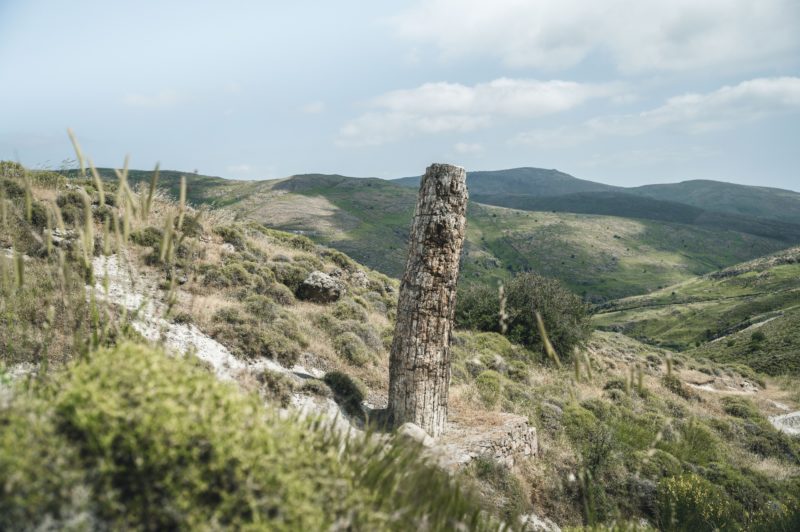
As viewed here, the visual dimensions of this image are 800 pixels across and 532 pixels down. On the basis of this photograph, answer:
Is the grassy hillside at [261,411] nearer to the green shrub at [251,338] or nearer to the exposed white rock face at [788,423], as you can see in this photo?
the green shrub at [251,338]

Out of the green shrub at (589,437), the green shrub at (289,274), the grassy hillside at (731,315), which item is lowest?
the grassy hillside at (731,315)

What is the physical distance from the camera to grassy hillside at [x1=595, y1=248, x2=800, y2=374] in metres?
56.6

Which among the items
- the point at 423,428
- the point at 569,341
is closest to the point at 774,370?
the point at 569,341

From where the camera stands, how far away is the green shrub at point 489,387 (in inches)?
566

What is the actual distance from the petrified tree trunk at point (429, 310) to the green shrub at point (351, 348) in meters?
4.52

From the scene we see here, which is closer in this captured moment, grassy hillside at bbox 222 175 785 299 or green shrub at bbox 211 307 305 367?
green shrub at bbox 211 307 305 367

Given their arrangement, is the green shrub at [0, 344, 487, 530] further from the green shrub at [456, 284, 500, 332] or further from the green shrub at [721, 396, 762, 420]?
the green shrub at [721, 396, 762, 420]

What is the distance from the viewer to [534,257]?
180m

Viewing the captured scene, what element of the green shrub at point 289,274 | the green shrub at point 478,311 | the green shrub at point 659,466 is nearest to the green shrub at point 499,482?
the green shrub at point 659,466

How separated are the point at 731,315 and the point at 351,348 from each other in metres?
109

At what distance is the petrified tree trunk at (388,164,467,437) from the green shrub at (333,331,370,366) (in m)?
4.52

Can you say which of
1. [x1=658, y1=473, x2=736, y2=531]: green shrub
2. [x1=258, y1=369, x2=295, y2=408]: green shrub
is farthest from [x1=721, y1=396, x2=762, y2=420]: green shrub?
[x1=258, y1=369, x2=295, y2=408]: green shrub

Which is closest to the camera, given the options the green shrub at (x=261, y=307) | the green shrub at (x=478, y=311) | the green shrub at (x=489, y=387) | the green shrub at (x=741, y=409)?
the green shrub at (x=489, y=387)

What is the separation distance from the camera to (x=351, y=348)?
50.3 ft
